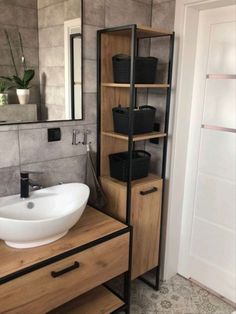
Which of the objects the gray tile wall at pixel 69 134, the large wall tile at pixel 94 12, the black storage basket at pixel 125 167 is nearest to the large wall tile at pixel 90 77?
the gray tile wall at pixel 69 134

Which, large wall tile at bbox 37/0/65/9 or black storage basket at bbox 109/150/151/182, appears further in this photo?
black storage basket at bbox 109/150/151/182

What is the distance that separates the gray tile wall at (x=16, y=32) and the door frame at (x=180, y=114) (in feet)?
3.01

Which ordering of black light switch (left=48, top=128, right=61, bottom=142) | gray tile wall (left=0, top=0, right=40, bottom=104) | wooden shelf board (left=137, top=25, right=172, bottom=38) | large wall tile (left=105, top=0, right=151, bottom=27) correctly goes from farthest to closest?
large wall tile (left=105, top=0, right=151, bottom=27)
black light switch (left=48, top=128, right=61, bottom=142)
wooden shelf board (left=137, top=25, right=172, bottom=38)
gray tile wall (left=0, top=0, right=40, bottom=104)

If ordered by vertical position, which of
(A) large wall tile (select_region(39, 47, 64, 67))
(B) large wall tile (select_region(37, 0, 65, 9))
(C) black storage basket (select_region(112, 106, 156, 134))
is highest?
(B) large wall tile (select_region(37, 0, 65, 9))

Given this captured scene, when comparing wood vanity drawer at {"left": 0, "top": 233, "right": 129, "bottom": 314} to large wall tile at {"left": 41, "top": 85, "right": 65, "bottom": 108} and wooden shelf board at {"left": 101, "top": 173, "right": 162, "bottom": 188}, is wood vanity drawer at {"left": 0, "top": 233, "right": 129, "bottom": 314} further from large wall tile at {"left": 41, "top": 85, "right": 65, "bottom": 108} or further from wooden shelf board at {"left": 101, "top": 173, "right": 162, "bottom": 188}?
large wall tile at {"left": 41, "top": 85, "right": 65, "bottom": 108}

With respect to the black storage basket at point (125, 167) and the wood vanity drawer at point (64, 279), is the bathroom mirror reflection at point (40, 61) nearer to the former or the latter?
the black storage basket at point (125, 167)

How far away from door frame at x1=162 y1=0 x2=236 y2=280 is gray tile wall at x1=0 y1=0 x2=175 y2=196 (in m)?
0.14

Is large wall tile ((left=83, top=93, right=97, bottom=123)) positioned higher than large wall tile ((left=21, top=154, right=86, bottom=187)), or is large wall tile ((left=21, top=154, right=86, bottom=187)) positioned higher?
large wall tile ((left=83, top=93, right=97, bottom=123))

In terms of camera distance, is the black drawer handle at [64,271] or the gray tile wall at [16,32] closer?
the black drawer handle at [64,271]

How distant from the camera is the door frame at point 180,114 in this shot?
6.55ft

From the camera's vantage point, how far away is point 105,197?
209cm

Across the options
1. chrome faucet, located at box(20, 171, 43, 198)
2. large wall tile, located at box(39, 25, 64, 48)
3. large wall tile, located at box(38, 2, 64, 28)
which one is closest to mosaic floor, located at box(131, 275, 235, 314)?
chrome faucet, located at box(20, 171, 43, 198)

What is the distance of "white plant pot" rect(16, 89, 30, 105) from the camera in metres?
1.76

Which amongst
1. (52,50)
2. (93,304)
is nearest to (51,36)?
(52,50)
